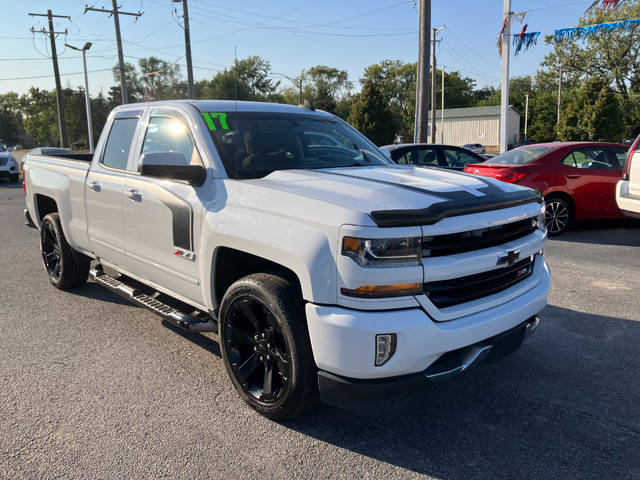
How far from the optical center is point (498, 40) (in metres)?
16.7

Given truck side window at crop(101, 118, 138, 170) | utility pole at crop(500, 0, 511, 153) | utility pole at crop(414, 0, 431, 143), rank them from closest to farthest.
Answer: truck side window at crop(101, 118, 138, 170) < utility pole at crop(414, 0, 431, 143) < utility pole at crop(500, 0, 511, 153)

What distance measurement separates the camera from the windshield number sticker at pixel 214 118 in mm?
3600

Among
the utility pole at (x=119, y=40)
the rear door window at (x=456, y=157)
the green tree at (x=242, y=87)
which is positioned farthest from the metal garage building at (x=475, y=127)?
the rear door window at (x=456, y=157)

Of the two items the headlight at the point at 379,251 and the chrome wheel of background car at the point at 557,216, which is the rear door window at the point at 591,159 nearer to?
the chrome wheel of background car at the point at 557,216

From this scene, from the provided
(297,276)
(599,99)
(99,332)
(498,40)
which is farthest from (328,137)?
(599,99)

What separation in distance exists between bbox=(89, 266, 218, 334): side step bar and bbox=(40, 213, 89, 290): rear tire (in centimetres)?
106

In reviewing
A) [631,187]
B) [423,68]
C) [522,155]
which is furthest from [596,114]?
[631,187]

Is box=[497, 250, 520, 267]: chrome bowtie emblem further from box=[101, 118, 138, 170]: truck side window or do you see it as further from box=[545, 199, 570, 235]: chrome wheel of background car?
box=[545, 199, 570, 235]: chrome wheel of background car

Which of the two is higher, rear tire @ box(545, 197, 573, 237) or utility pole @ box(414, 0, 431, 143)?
utility pole @ box(414, 0, 431, 143)

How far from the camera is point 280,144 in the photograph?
3.78 metres

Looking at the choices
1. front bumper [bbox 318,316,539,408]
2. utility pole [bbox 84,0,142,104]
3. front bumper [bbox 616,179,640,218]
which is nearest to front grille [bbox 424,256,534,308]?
front bumper [bbox 318,316,539,408]

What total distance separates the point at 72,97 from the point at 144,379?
249ft

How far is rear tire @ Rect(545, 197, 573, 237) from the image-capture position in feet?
28.8

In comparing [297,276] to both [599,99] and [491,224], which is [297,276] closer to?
[491,224]
